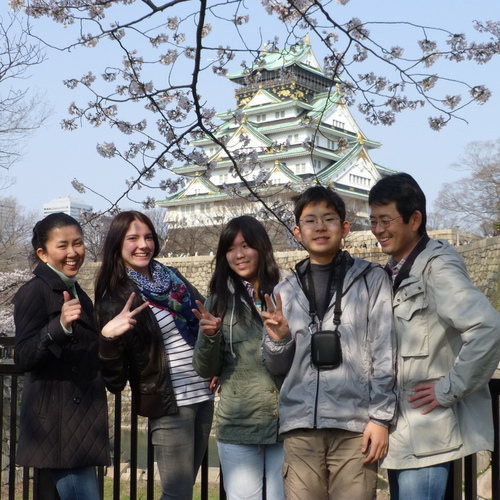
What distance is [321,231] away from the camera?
2254 mm

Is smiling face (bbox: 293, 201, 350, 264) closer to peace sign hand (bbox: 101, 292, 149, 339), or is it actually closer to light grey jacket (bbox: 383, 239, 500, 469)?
light grey jacket (bbox: 383, 239, 500, 469)

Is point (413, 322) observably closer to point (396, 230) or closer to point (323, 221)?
point (396, 230)

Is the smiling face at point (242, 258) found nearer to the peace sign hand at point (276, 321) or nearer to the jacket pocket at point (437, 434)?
the peace sign hand at point (276, 321)

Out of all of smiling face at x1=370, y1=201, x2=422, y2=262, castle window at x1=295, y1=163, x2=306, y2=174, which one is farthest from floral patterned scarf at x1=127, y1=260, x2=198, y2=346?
castle window at x1=295, y1=163, x2=306, y2=174

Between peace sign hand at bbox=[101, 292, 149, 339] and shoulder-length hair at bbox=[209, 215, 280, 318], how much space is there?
12.7 inches

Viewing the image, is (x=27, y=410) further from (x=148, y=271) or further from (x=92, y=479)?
(x=148, y=271)

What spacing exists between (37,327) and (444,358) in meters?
1.46

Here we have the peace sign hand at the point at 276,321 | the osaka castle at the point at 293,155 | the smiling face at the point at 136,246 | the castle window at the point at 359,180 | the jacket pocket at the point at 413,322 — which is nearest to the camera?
the jacket pocket at the point at 413,322

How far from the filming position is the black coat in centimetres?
238

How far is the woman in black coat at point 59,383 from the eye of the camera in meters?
2.37

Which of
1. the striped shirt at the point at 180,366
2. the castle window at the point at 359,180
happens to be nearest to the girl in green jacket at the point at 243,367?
the striped shirt at the point at 180,366

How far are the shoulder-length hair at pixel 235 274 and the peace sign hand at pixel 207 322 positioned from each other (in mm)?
155

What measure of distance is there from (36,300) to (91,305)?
291 millimetres

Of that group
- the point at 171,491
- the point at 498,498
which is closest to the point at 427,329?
the point at 498,498
